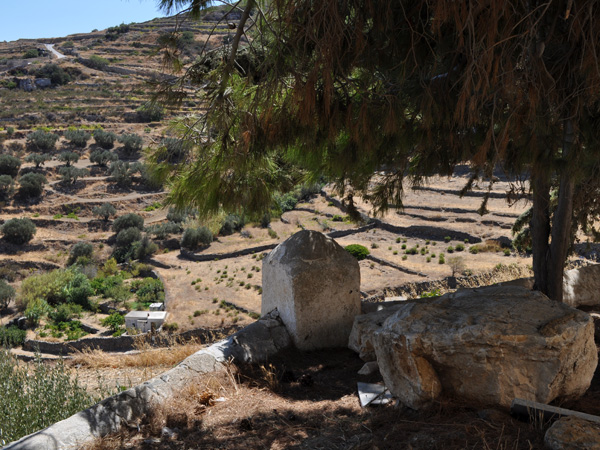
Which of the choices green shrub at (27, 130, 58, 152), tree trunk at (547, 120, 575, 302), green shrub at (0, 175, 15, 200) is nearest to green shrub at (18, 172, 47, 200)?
green shrub at (0, 175, 15, 200)

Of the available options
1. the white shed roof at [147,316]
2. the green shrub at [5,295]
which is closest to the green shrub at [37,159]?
the green shrub at [5,295]

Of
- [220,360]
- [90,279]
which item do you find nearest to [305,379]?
[220,360]

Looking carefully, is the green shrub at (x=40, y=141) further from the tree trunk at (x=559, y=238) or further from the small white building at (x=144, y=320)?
the tree trunk at (x=559, y=238)

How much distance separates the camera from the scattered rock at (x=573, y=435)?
8.16 ft

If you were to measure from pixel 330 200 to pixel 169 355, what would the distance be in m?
34.0

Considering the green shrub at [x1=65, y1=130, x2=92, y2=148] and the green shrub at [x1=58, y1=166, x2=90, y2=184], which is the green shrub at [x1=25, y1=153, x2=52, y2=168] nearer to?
the green shrub at [x1=58, y1=166, x2=90, y2=184]

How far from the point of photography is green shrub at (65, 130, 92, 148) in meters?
50.7

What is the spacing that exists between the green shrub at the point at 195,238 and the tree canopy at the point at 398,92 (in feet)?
100

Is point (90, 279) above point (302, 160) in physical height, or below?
below

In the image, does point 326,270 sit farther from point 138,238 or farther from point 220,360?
point 138,238

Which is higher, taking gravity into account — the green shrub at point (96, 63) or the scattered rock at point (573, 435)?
the green shrub at point (96, 63)

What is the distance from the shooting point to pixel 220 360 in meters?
4.47

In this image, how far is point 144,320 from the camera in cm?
2175

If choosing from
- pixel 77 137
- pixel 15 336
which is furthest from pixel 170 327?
pixel 77 137
